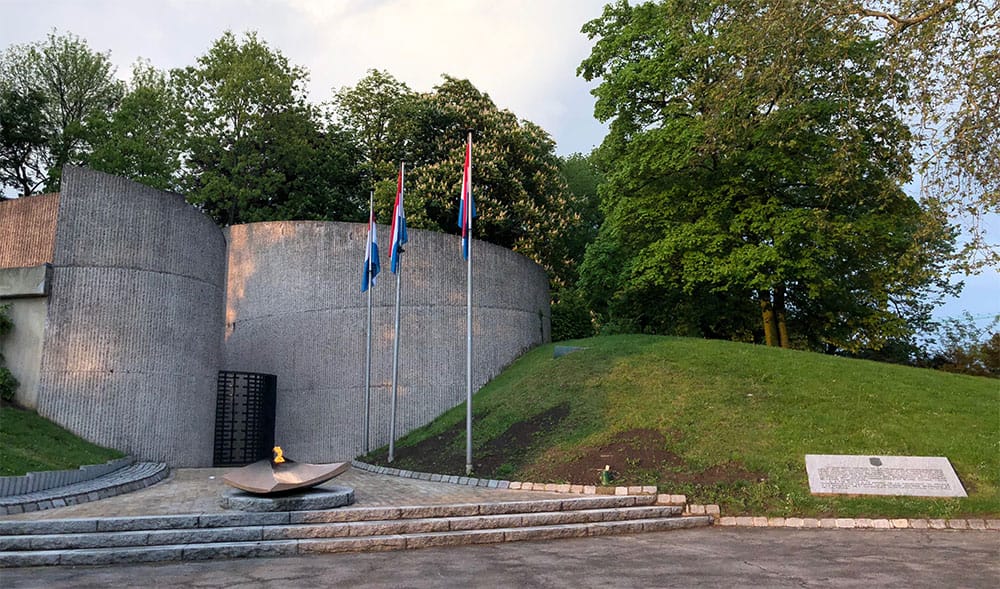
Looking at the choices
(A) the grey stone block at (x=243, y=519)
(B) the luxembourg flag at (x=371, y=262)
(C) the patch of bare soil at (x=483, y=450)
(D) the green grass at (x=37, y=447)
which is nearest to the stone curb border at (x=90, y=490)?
(D) the green grass at (x=37, y=447)

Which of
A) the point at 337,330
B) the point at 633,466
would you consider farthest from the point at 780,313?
the point at 337,330

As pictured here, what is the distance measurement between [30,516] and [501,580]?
6.77 meters

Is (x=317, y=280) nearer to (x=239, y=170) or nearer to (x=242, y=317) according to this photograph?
(x=242, y=317)

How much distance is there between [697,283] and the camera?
2230 cm

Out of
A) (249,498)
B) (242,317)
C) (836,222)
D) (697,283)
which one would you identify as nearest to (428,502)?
(249,498)

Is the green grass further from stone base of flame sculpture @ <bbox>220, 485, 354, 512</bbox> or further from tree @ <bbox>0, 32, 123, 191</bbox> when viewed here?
tree @ <bbox>0, 32, 123, 191</bbox>

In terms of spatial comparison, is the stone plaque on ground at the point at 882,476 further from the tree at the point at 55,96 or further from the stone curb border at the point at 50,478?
the tree at the point at 55,96

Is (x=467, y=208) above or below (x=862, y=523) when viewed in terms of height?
above

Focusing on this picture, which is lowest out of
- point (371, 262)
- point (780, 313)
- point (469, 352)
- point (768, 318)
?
point (469, 352)

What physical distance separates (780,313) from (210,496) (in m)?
18.4

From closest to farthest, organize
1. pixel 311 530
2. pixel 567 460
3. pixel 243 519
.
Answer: pixel 311 530 → pixel 243 519 → pixel 567 460

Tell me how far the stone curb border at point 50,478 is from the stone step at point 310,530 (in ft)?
7.44

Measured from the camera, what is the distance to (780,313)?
22734 millimetres

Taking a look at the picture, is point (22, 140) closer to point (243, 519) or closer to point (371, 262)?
point (371, 262)
